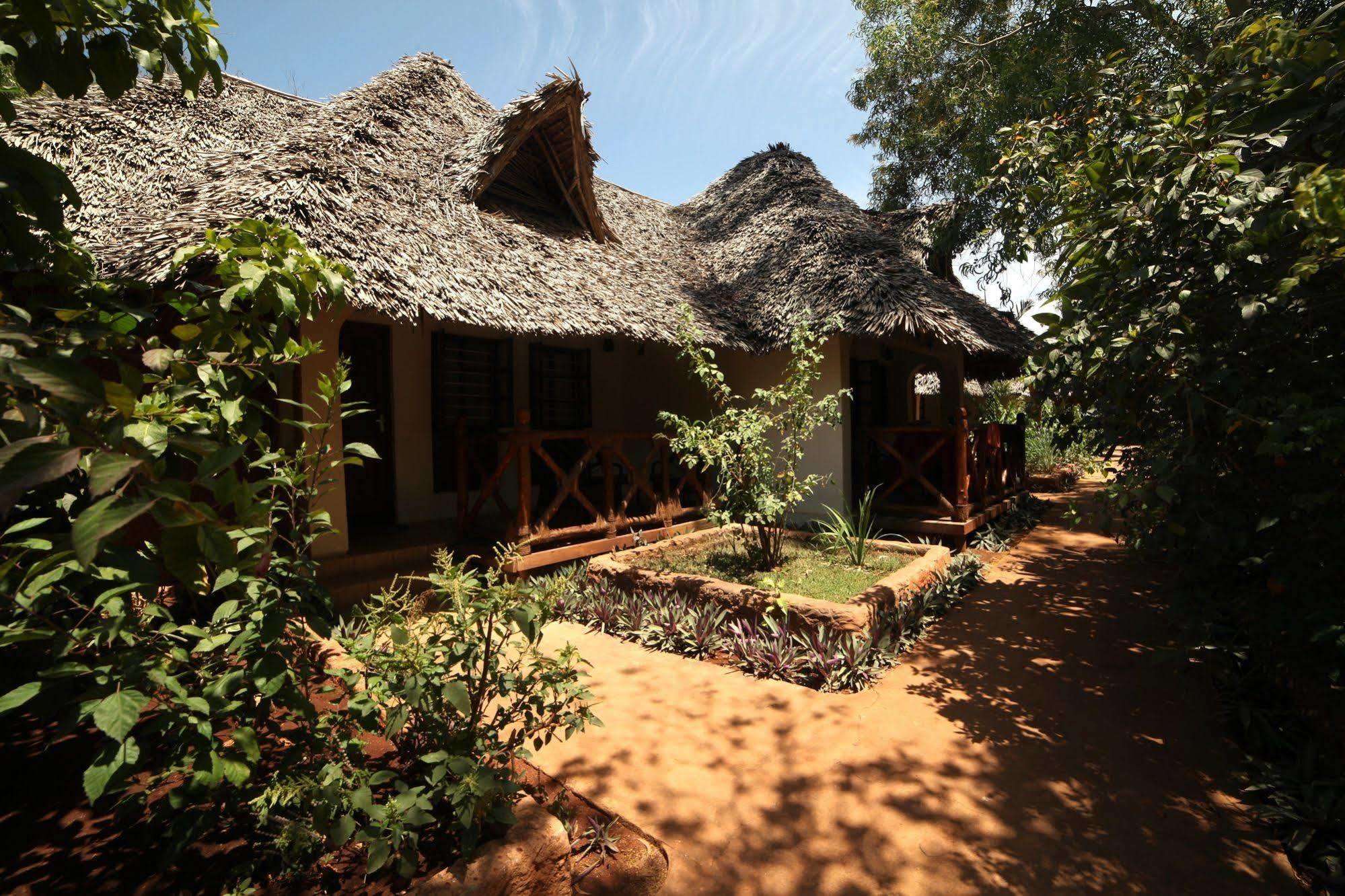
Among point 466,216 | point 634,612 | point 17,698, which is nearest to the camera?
point 17,698

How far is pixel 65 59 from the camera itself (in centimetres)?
129

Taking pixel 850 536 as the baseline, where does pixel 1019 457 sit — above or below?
above

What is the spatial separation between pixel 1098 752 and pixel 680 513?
4.49 metres

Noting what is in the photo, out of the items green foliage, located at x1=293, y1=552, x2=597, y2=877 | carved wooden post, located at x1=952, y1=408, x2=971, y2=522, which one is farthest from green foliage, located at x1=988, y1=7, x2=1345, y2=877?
carved wooden post, located at x1=952, y1=408, x2=971, y2=522

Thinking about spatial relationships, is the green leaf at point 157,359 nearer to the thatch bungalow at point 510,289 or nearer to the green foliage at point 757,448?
the thatch bungalow at point 510,289

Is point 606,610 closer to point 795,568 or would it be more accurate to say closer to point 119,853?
point 795,568

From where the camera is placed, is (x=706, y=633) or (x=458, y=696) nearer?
(x=458, y=696)

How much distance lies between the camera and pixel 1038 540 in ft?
25.1

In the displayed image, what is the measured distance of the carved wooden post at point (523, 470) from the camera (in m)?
5.25

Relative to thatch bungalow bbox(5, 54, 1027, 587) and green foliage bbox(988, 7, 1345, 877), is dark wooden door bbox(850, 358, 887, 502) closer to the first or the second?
thatch bungalow bbox(5, 54, 1027, 587)

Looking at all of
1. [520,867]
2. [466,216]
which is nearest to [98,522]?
[520,867]

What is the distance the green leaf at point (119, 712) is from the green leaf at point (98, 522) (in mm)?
567

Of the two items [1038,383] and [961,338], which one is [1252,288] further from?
[961,338]

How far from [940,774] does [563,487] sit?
3.71 meters
